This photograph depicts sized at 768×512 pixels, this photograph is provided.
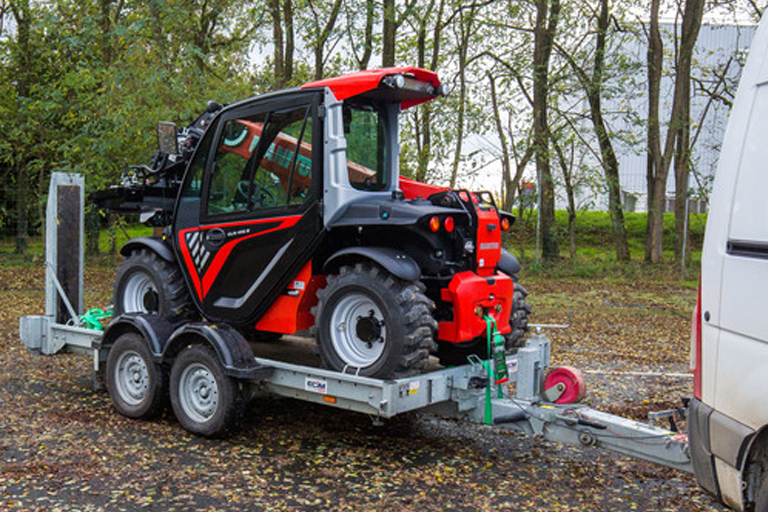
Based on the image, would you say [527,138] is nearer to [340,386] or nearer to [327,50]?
[327,50]

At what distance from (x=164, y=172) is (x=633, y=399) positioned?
495 centimetres

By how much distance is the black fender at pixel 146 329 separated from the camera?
6.41 metres

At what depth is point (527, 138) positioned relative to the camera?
19.4 metres

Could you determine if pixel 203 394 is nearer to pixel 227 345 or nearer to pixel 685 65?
pixel 227 345

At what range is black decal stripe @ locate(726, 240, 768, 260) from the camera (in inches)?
128

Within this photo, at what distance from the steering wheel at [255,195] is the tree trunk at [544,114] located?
12.9 metres

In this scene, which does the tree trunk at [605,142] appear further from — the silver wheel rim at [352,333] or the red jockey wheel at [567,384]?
the silver wheel rim at [352,333]

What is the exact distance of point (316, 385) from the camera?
5.62m

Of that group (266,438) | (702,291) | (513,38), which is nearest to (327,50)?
(513,38)

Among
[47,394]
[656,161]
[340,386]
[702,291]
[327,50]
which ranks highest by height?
[327,50]

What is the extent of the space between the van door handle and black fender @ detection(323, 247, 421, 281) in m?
1.11

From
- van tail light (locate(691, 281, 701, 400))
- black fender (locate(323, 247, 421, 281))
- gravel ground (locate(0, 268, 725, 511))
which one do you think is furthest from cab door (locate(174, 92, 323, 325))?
van tail light (locate(691, 281, 701, 400))

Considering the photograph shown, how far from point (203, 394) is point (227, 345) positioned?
57 cm

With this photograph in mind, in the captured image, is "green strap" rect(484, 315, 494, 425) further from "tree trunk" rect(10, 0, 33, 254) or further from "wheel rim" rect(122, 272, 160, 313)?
"tree trunk" rect(10, 0, 33, 254)
